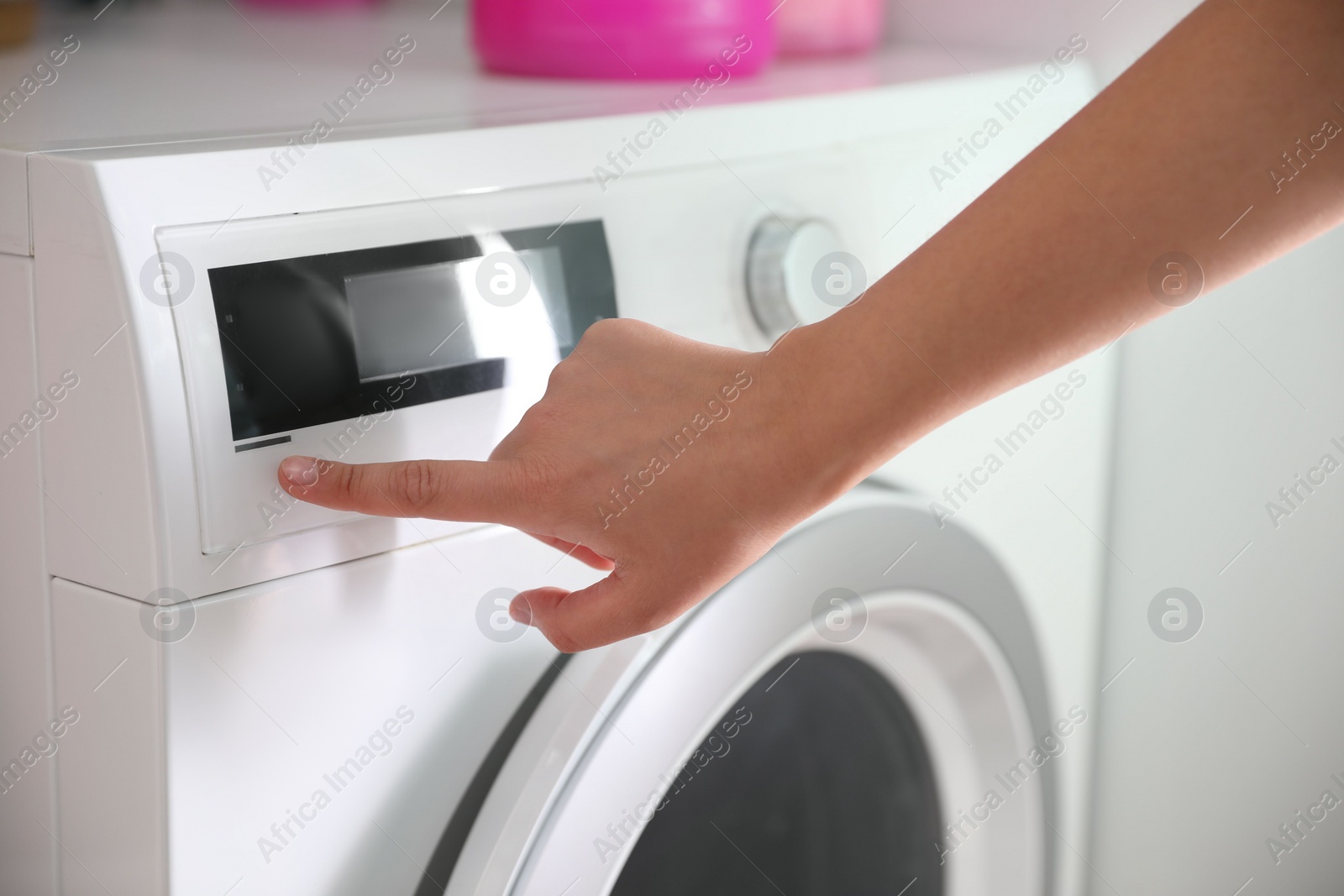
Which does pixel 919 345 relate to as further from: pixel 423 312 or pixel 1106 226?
pixel 423 312

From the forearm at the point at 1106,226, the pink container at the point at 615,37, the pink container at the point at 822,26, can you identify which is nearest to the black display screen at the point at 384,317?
the forearm at the point at 1106,226

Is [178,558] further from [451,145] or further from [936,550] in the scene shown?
[936,550]

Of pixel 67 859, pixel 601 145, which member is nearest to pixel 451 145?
pixel 601 145

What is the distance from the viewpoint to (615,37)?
1.94 ft

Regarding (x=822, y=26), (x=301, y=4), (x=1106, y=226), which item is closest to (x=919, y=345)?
(x=1106, y=226)

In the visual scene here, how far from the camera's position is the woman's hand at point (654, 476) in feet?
1.28

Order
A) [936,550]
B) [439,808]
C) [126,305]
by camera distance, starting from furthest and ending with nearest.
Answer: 1. [936,550]
2. [439,808]
3. [126,305]

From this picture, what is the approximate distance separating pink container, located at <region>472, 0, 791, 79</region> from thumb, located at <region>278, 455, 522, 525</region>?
0.31 metres

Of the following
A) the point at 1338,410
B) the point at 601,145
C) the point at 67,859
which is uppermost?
the point at 601,145

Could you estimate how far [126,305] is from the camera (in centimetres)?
32

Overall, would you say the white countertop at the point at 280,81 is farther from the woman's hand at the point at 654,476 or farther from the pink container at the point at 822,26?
the woman's hand at the point at 654,476

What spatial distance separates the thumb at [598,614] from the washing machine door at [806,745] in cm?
5

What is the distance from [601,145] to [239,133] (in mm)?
137

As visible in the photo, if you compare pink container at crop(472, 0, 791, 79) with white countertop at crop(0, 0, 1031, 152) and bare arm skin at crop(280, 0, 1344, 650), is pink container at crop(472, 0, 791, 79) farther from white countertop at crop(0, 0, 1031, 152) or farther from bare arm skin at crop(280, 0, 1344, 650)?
bare arm skin at crop(280, 0, 1344, 650)
